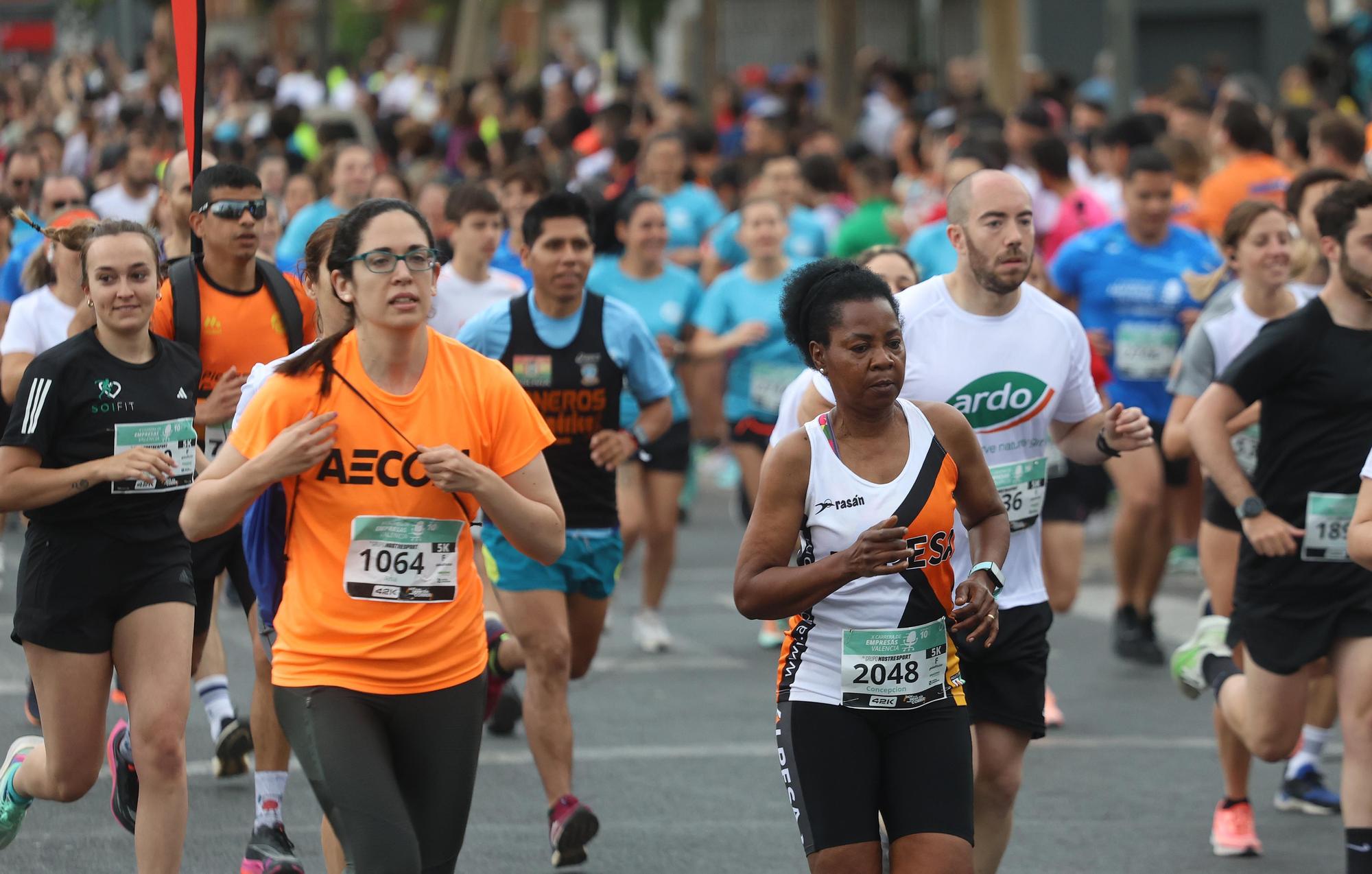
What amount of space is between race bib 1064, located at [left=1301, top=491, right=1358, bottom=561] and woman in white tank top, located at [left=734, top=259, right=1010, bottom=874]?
1.73 meters

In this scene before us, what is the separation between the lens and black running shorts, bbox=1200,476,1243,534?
7.97 m

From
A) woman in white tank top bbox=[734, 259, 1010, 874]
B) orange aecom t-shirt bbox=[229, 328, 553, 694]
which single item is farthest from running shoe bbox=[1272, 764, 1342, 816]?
orange aecom t-shirt bbox=[229, 328, 553, 694]

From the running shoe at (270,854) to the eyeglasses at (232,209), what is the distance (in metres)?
2.03

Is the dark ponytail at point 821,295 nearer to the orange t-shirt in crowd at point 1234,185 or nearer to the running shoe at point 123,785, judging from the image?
the running shoe at point 123,785

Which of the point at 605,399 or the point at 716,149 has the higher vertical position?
the point at 716,149

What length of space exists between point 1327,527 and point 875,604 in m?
2.08

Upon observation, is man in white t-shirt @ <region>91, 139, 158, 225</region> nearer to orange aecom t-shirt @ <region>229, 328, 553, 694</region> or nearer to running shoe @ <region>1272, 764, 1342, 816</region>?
running shoe @ <region>1272, 764, 1342, 816</region>

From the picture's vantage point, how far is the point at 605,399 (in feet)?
24.6

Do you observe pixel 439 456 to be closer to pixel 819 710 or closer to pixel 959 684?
pixel 819 710

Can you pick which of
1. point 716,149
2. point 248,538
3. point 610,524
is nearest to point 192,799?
point 610,524

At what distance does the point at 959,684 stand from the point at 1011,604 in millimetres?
909

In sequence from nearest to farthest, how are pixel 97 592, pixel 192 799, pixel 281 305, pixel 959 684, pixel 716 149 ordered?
pixel 959 684 < pixel 97 592 < pixel 281 305 < pixel 192 799 < pixel 716 149

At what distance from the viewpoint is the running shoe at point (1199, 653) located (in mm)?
6961

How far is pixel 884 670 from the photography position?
187 inches
